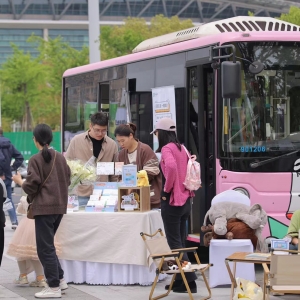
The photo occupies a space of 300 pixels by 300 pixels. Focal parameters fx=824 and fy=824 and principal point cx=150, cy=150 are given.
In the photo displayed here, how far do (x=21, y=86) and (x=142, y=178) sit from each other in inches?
1656

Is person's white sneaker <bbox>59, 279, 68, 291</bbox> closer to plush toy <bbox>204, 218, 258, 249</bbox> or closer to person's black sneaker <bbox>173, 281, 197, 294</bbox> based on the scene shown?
person's black sneaker <bbox>173, 281, 197, 294</bbox>

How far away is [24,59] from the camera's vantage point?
163 feet

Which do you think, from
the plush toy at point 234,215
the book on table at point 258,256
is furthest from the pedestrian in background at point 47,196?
the book on table at point 258,256

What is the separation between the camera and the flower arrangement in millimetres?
9586

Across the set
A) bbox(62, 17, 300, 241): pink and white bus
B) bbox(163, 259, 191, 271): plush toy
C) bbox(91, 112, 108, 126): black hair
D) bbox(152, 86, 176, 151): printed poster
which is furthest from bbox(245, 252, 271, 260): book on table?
bbox(152, 86, 176, 151): printed poster

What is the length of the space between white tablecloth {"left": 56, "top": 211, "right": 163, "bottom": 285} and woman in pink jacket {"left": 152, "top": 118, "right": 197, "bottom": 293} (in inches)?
17.3

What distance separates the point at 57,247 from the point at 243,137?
274 cm

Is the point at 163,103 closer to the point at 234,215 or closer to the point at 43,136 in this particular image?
the point at 234,215

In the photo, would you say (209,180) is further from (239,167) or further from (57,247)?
(57,247)

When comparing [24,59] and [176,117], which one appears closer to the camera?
[176,117]

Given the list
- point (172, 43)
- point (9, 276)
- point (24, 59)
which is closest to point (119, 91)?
point (172, 43)

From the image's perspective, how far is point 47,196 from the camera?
8406 mm

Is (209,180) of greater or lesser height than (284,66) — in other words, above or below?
below

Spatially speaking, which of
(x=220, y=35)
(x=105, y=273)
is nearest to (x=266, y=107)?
(x=220, y=35)
